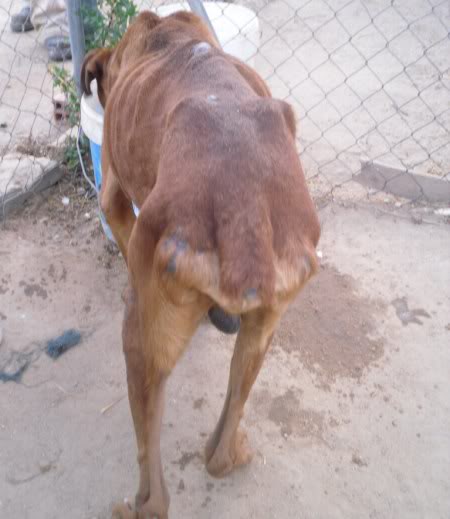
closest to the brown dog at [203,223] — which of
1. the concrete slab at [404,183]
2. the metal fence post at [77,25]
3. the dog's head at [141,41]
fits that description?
the dog's head at [141,41]

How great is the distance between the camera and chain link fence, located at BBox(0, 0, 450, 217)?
3.28m

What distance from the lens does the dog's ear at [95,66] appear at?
2.18 metres

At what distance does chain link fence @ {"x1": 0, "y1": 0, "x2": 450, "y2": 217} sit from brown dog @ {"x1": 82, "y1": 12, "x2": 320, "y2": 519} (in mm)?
955

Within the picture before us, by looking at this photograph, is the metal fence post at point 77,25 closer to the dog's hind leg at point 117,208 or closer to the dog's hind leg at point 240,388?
the dog's hind leg at point 117,208

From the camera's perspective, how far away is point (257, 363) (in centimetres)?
164

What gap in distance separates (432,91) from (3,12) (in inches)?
187

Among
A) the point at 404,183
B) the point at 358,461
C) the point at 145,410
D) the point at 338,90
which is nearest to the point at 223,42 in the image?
the point at 404,183

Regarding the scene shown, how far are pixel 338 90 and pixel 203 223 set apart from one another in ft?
11.3

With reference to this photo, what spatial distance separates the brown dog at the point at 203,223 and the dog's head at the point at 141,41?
0.57 ft

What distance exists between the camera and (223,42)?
2510 millimetres

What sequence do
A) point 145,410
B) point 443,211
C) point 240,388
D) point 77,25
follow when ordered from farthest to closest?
point 443,211
point 77,25
point 240,388
point 145,410

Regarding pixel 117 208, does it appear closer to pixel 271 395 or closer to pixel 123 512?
pixel 271 395

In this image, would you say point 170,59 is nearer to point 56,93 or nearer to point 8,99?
point 56,93

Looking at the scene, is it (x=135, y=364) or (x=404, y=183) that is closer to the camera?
(x=135, y=364)
